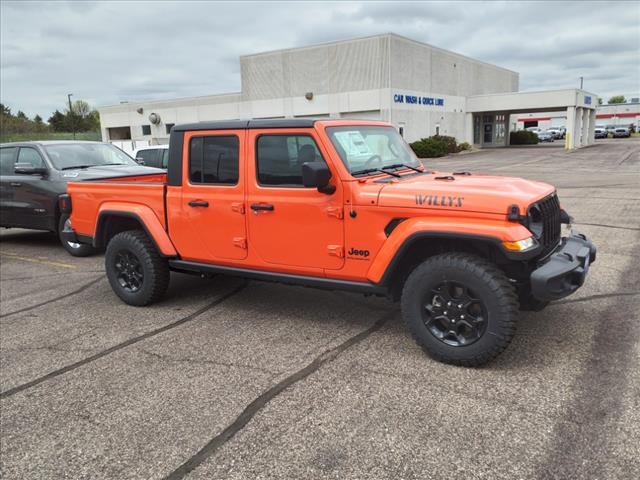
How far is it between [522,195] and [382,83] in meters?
34.2

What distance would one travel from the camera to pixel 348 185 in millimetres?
4258

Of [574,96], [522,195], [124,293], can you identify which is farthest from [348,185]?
[574,96]

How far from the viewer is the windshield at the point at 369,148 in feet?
14.7

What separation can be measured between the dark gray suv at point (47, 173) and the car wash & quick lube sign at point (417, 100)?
97.4 ft

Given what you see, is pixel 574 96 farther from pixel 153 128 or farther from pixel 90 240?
pixel 90 240

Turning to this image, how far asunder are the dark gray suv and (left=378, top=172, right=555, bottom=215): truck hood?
5.36 m

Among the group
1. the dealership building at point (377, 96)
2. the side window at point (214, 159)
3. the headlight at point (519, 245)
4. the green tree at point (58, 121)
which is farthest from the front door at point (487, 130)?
the green tree at point (58, 121)

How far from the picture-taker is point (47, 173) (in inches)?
340

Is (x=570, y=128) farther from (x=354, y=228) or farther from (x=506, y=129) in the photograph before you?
(x=354, y=228)

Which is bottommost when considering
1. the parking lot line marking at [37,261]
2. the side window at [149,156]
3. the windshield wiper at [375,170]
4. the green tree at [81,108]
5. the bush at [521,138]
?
the parking lot line marking at [37,261]

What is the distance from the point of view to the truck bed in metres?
5.48

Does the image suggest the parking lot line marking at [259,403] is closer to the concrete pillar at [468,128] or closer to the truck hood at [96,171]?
the truck hood at [96,171]

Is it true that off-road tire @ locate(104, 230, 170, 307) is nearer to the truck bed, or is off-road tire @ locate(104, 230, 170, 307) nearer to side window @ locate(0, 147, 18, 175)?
the truck bed

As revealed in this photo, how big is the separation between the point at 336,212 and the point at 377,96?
3372 cm
